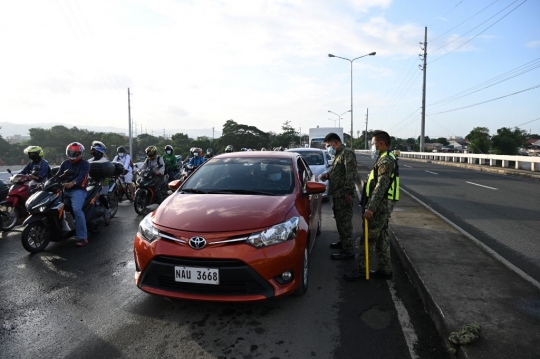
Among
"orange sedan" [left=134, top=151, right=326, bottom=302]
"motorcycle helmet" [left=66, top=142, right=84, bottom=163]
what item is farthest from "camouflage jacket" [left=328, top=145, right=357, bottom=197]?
"motorcycle helmet" [left=66, top=142, right=84, bottom=163]

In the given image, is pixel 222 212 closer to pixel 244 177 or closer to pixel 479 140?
pixel 244 177

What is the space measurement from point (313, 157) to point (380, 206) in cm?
797

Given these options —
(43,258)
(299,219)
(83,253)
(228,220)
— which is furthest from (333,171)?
(43,258)

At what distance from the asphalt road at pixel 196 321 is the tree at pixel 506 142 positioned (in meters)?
51.9

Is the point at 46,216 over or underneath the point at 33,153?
underneath

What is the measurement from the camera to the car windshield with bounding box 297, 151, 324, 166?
12038 millimetres

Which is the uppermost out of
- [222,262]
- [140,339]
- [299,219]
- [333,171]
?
[333,171]

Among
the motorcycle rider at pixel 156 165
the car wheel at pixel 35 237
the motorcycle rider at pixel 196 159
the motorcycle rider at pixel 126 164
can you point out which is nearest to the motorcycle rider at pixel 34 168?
the car wheel at pixel 35 237

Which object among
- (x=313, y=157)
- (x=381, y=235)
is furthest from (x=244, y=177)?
(x=313, y=157)

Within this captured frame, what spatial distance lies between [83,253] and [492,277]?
18.4 ft

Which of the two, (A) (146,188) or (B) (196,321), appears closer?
(B) (196,321)

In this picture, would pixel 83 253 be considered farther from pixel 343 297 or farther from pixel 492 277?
pixel 492 277

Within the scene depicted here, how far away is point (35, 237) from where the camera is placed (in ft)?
18.6

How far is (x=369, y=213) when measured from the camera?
4359 millimetres
